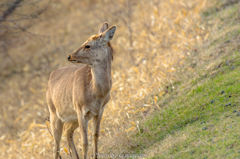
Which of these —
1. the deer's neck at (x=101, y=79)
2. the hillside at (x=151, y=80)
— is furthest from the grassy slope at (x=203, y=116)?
the deer's neck at (x=101, y=79)

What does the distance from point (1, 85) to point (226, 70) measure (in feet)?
38.4

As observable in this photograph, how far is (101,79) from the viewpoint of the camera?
6449 mm

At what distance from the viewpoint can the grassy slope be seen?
5.54m

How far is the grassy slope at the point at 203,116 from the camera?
18.2 ft

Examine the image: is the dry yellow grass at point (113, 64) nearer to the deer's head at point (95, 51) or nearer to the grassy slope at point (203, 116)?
the grassy slope at point (203, 116)

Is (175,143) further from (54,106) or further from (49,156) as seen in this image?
(49,156)

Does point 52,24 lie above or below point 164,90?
above

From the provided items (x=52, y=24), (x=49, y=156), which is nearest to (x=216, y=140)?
(x=49, y=156)

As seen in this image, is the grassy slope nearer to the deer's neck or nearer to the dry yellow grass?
the dry yellow grass

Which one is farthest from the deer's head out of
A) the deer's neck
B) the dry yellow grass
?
the dry yellow grass

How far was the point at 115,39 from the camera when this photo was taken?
16.4 metres

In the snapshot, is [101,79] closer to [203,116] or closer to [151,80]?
[203,116]

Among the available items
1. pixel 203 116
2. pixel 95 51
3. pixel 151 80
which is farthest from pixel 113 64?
pixel 203 116

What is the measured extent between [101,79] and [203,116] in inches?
88.1
